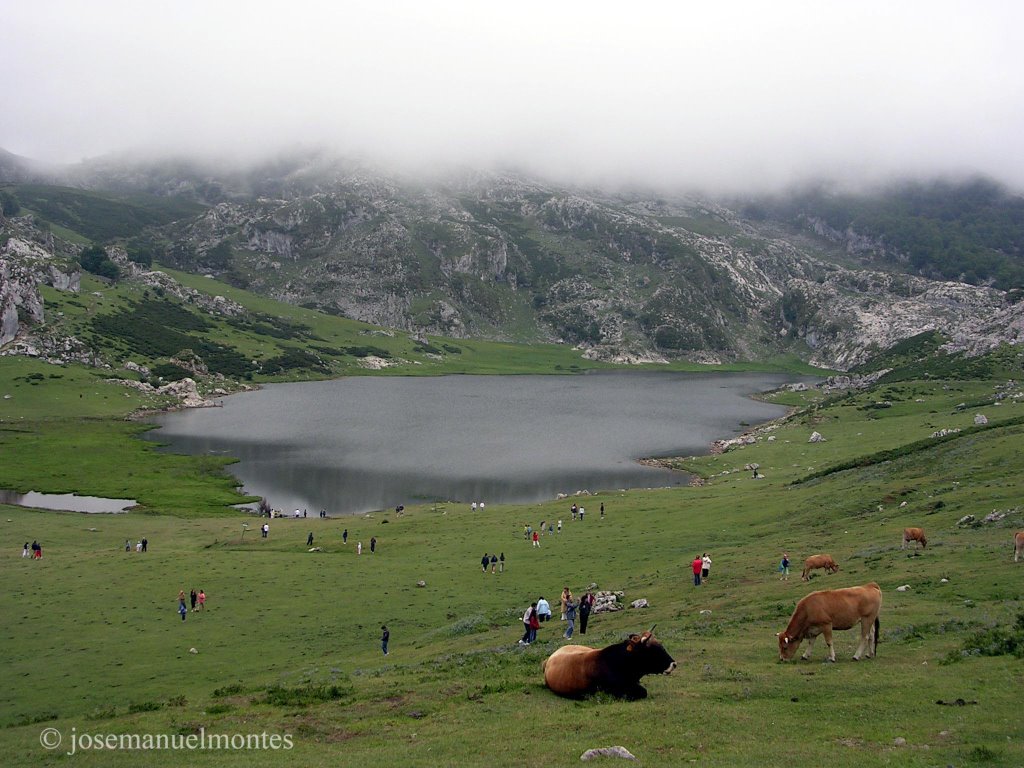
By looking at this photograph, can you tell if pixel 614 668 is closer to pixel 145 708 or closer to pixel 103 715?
pixel 145 708

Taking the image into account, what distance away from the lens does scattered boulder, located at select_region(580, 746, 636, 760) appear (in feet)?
42.0

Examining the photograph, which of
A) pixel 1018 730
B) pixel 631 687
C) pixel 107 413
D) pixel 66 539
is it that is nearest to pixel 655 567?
pixel 631 687

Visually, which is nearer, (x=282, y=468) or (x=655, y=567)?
(x=655, y=567)

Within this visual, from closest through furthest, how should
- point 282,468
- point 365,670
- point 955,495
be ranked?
1. point 365,670
2. point 955,495
3. point 282,468

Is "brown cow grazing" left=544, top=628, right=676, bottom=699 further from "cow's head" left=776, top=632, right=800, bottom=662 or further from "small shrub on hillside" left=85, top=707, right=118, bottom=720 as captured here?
"small shrub on hillside" left=85, top=707, right=118, bottom=720

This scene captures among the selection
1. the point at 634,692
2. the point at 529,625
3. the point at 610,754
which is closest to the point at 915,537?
the point at 529,625

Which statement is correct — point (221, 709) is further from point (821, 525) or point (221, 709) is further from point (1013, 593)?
point (821, 525)

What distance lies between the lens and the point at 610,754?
42.3 ft

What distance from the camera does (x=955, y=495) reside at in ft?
135

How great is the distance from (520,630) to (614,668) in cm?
1599

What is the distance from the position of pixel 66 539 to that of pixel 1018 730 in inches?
3117

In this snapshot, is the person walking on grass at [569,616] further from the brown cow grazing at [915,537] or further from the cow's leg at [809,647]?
the brown cow grazing at [915,537]

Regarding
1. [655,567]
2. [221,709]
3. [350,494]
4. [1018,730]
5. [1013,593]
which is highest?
[1018,730]

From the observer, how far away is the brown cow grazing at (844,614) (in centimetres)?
1814
